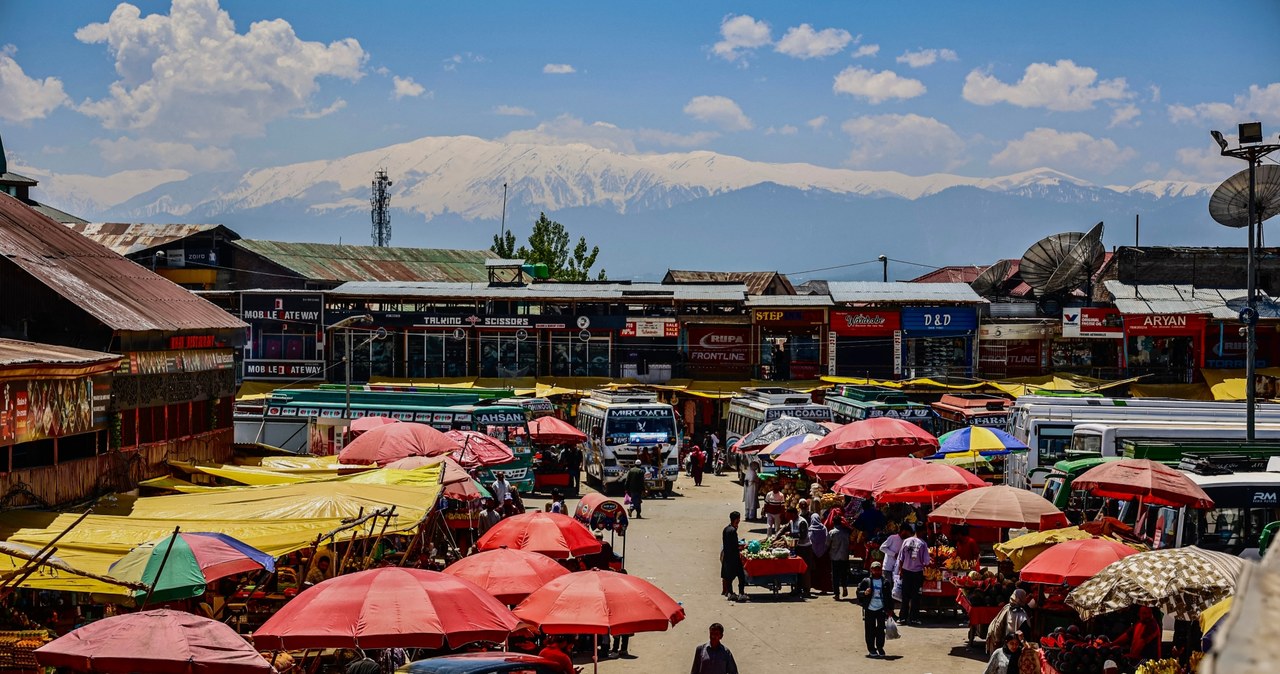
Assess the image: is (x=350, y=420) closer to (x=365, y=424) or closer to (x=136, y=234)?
(x=365, y=424)

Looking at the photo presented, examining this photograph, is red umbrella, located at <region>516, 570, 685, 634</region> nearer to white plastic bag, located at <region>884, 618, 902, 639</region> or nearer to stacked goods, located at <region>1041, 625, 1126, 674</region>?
stacked goods, located at <region>1041, 625, 1126, 674</region>

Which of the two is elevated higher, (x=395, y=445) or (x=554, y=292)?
(x=554, y=292)

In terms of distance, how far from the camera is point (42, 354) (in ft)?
60.6

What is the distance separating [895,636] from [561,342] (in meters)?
41.2

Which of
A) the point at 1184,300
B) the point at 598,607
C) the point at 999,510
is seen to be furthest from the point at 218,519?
the point at 1184,300


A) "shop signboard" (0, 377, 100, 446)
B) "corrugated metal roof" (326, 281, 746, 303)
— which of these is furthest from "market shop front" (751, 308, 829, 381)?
"shop signboard" (0, 377, 100, 446)

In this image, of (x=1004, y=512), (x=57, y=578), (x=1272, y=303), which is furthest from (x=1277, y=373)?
(x=57, y=578)

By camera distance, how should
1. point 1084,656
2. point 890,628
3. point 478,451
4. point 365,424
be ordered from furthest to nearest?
point 365,424 < point 478,451 < point 890,628 < point 1084,656

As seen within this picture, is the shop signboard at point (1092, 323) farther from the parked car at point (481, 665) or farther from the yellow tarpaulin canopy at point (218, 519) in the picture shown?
the parked car at point (481, 665)

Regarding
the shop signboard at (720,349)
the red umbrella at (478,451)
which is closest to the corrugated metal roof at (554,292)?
the shop signboard at (720,349)

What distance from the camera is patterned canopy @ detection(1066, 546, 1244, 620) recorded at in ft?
44.2

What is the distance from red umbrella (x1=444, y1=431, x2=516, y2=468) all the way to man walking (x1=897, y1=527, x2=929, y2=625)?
10.7 metres

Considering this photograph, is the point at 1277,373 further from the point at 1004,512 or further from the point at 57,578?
the point at 57,578

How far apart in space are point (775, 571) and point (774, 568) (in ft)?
0.19
